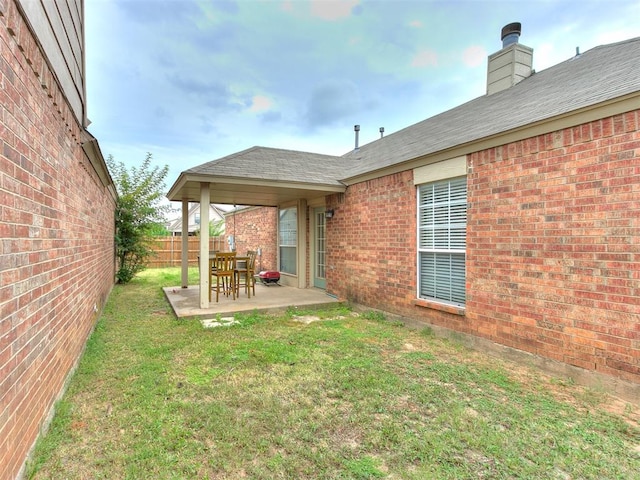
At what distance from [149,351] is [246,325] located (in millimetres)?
1757

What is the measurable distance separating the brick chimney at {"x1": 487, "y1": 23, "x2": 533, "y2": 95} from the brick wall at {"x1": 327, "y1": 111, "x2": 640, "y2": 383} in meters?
3.56

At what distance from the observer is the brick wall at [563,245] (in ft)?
10.5

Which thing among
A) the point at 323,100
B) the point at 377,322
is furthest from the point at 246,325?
the point at 323,100

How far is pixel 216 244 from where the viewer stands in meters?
21.2

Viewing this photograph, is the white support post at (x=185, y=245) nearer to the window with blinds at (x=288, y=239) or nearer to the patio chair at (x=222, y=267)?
the patio chair at (x=222, y=267)

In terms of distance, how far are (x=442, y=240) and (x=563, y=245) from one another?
1.80 metres

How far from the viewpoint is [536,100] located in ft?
16.1

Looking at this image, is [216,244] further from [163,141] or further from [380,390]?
[380,390]

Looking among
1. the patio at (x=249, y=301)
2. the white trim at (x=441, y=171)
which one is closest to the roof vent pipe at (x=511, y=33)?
the white trim at (x=441, y=171)

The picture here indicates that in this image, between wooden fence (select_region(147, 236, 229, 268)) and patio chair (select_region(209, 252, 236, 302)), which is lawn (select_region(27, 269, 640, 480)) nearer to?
patio chair (select_region(209, 252, 236, 302))

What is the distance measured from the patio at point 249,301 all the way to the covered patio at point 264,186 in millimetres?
25

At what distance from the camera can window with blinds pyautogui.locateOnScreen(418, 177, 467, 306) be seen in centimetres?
502

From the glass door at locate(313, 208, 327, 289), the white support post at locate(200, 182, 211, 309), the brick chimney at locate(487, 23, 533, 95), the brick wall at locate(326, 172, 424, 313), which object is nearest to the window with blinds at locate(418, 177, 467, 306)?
the brick wall at locate(326, 172, 424, 313)

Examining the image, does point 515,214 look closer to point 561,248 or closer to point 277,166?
point 561,248
